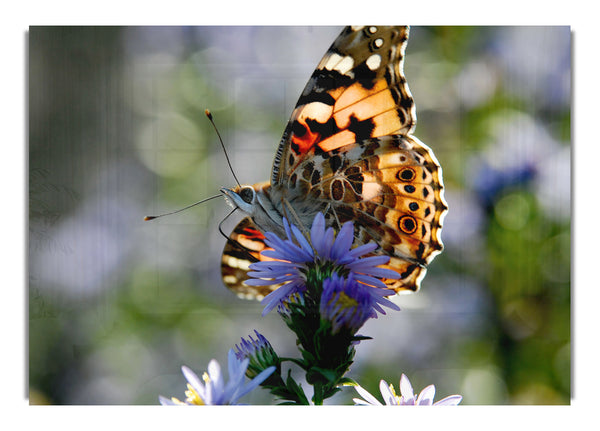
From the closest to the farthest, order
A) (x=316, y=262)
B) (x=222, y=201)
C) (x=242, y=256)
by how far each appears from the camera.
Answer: (x=316, y=262) → (x=242, y=256) → (x=222, y=201)

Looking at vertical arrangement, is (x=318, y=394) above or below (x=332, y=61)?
below

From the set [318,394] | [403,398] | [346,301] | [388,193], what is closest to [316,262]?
[346,301]

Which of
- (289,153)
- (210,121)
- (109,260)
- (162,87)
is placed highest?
(162,87)

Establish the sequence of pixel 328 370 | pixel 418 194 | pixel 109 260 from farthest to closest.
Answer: pixel 109 260, pixel 418 194, pixel 328 370

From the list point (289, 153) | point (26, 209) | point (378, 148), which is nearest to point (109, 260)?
point (26, 209)

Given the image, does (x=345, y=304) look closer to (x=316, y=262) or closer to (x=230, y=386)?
(x=316, y=262)

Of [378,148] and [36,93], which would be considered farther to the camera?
[36,93]

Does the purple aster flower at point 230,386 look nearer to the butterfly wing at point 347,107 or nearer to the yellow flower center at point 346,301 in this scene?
the yellow flower center at point 346,301

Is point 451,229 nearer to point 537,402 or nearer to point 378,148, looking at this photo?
point 378,148
